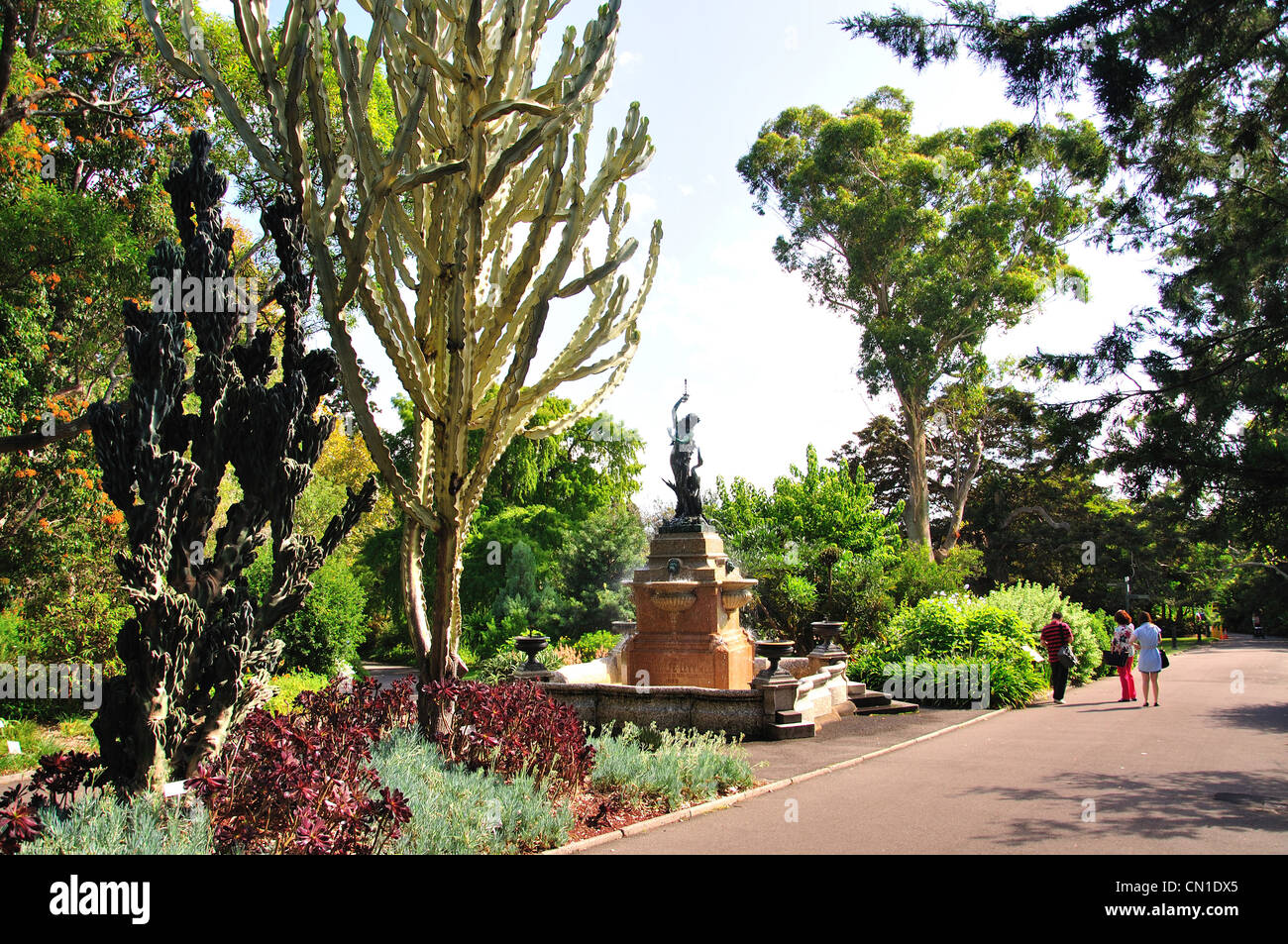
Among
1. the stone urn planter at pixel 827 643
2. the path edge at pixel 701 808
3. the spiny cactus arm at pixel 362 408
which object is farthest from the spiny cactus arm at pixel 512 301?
the stone urn planter at pixel 827 643

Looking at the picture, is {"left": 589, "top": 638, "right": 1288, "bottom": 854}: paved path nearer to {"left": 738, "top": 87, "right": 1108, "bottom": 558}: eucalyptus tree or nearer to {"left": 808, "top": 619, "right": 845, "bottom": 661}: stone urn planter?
{"left": 808, "top": 619, "right": 845, "bottom": 661}: stone urn planter

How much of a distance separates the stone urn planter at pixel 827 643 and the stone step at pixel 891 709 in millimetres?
1754

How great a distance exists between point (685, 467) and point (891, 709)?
521cm

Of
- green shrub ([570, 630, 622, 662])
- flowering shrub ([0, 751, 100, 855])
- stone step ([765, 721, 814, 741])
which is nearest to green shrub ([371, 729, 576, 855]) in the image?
flowering shrub ([0, 751, 100, 855])

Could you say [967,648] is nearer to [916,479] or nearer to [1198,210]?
[1198,210]

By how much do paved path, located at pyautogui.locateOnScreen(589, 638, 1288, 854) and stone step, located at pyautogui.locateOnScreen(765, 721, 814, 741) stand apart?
4.28 feet

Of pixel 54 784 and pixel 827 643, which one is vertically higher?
pixel 54 784

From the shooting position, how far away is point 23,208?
11.4 meters

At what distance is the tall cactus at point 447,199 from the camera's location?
6.29 m

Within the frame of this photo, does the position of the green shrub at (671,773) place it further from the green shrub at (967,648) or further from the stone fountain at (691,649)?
the green shrub at (967,648)

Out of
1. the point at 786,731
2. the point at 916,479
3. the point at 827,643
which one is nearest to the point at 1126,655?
the point at 827,643

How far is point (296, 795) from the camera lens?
14.9ft

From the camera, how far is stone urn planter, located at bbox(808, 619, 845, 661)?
14655mm
